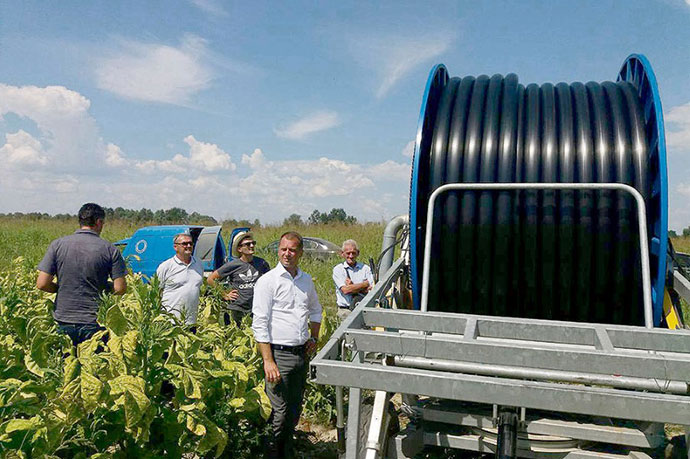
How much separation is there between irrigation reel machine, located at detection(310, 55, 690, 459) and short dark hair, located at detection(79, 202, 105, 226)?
274 cm

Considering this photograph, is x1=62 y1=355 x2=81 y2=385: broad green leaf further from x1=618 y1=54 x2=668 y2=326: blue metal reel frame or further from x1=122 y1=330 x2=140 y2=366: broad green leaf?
x1=618 y1=54 x2=668 y2=326: blue metal reel frame

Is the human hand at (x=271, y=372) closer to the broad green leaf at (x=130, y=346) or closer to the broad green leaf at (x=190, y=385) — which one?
the broad green leaf at (x=190, y=385)

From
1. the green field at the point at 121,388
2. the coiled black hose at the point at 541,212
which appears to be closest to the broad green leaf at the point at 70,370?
the green field at the point at 121,388

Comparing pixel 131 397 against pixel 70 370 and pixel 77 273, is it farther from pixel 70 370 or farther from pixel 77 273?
pixel 77 273

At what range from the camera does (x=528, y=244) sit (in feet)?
11.8

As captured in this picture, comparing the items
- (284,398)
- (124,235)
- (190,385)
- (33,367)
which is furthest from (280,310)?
(124,235)

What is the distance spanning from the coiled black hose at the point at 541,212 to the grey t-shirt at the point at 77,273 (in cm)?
288

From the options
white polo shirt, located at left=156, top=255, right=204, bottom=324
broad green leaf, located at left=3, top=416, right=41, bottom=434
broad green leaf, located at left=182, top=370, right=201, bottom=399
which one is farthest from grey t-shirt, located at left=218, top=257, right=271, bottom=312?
broad green leaf, located at left=3, top=416, right=41, bottom=434

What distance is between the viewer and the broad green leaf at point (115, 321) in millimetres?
3363

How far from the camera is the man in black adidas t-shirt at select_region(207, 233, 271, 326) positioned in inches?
245

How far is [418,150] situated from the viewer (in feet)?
11.9

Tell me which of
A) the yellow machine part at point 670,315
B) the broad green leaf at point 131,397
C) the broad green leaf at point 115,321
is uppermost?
the yellow machine part at point 670,315

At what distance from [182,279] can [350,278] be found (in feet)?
6.13

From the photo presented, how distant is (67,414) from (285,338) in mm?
1536
